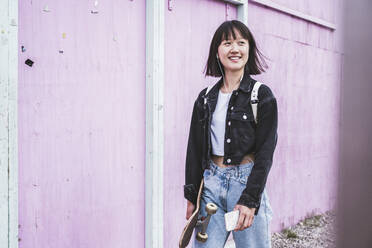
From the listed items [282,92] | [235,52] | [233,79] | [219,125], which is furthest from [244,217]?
[282,92]

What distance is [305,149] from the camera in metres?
5.64

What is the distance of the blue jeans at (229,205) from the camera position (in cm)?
226

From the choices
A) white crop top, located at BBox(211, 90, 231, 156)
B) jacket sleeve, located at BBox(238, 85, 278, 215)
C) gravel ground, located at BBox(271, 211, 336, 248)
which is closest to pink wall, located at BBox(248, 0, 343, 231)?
gravel ground, located at BBox(271, 211, 336, 248)

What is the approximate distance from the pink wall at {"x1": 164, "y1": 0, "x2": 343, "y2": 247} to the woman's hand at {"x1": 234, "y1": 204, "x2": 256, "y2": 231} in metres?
1.55

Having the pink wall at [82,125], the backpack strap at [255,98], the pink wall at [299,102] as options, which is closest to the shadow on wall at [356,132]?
the backpack strap at [255,98]

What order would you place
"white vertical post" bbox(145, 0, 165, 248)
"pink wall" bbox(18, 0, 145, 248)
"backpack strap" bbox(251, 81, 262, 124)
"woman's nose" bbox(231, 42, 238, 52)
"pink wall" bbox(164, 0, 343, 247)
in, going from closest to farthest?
"backpack strap" bbox(251, 81, 262, 124) < "woman's nose" bbox(231, 42, 238, 52) < "pink wall" bbox(18, 0, 145, 248) < "white vertical post" bbox(145, 0, 165, 248) < "pink wall" bbox(164, 0, 343, 247)

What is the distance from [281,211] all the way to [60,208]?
3075 mm

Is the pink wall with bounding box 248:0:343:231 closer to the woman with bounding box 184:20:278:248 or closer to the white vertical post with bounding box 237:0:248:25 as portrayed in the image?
the white vertical post with bounding box 237:0:248:25

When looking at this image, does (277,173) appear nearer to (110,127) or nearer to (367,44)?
(110,127)

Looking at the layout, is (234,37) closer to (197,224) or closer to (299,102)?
(197,224)

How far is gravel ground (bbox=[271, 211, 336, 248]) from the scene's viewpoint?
4.84m

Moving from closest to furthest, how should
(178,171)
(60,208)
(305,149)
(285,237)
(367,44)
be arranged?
(367,44)
(60,208)
(178,171)
(285,237)
(305,149)
